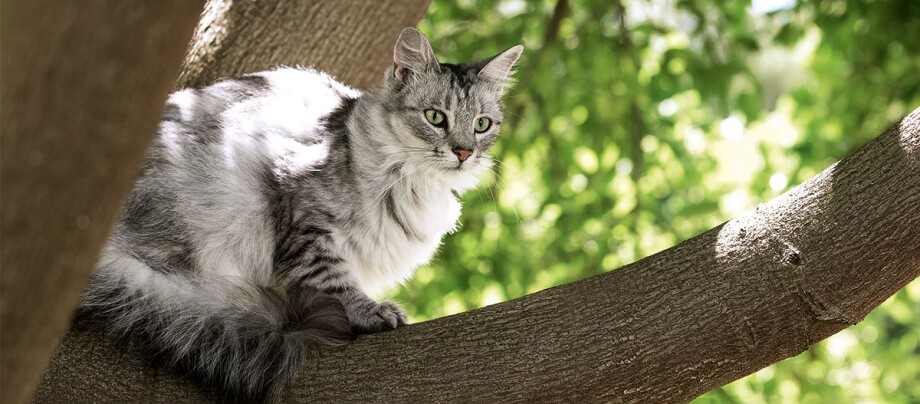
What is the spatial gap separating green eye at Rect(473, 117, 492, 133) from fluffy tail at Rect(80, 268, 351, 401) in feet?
3.07

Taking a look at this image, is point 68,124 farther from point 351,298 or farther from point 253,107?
point 253,107

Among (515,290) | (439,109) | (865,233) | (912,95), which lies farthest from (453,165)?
(912,95)

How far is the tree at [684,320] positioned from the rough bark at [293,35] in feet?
5.21

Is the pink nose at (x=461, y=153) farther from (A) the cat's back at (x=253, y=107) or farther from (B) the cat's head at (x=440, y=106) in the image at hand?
(A) the cat's back at (x=253, y=107)

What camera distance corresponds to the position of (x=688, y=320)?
2.30 metres

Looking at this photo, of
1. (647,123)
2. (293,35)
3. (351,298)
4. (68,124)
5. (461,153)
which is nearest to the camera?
(68,124)

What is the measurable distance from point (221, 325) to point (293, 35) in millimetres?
1536

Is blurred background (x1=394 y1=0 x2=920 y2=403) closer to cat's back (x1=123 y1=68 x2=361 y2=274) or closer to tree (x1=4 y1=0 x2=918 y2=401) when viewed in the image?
cat's back (x1=123 y1=68 x2=361 y2=274)

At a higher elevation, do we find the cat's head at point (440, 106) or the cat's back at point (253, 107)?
the cat's head at point (440, 106)

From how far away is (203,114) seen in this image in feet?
10.5

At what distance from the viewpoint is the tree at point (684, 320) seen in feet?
7.39

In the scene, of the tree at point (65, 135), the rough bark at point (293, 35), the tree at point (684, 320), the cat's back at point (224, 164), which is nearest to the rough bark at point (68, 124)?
the tree at point (65, 135)

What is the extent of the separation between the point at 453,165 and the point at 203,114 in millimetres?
882


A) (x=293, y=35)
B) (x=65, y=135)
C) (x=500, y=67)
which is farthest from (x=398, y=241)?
(x=65, y=135)
